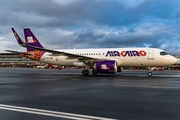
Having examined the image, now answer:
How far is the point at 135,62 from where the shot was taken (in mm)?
25047

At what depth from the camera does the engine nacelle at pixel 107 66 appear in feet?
76.7

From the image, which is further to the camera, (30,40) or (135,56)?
(30,40)

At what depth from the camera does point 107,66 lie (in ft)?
77.1

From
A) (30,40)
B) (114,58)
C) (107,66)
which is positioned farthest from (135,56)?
(30,40)

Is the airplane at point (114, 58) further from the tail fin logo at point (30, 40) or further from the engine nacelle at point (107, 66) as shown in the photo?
the tail fin logo at point (30, 40)

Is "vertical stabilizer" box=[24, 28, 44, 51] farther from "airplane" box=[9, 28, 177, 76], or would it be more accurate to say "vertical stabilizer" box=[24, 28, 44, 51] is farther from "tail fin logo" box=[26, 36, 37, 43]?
"airplane" box=[9, 28, 177, 76]

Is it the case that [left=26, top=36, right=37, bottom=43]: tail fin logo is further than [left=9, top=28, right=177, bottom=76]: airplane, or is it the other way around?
[left=26, top=36, right=37, bottom=43]: tail fin logo

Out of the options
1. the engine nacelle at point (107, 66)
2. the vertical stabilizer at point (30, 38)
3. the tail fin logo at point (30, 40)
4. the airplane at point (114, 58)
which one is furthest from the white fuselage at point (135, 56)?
the tail fin logo at point (30, 40)

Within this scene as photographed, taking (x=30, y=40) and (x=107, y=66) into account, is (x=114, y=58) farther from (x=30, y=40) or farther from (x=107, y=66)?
(x=30, y=40)

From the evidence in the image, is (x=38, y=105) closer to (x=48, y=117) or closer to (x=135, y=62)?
(x=48, y=117)

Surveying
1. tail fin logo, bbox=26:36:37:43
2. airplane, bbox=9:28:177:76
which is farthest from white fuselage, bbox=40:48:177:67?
tail fin logo, bbox=26:36:37:43

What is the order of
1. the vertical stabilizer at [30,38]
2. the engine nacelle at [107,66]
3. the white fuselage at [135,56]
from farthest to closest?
the vertical stabilizer at [30,38]
the white fuselage at [135,56]
the engine nacelle at [107,66]

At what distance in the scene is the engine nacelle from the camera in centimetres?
2338

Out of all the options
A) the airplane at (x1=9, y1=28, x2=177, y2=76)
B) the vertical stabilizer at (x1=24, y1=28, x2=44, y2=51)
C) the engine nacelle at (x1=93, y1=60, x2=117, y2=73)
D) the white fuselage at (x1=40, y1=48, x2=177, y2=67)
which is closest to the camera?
the engine nacelle at (x1=93, y1=60, x2=117, y2=73)
